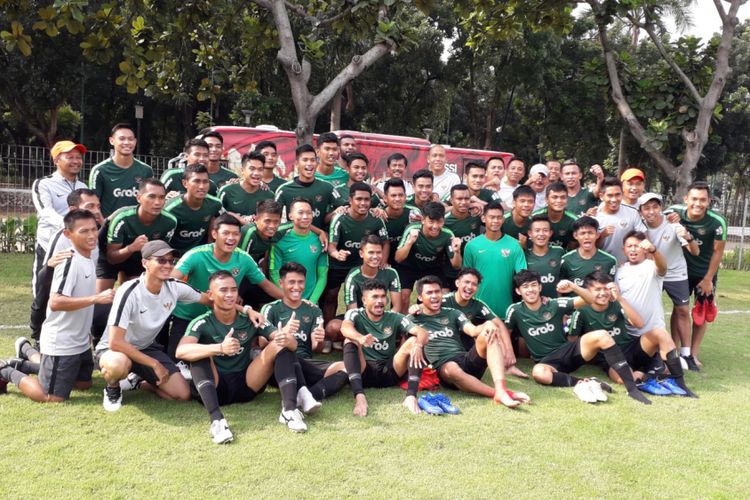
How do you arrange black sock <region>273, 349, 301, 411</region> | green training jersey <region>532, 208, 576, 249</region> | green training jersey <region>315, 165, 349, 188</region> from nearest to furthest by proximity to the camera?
black sock <region>273, 349, 301, 411</region>, green training jersey <region>532, 208, 576, 249</region>, green training jersey <region>315, 165, 349, 188</region>

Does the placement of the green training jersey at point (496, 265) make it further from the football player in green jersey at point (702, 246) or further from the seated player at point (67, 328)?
the seated player at point (67, 328)

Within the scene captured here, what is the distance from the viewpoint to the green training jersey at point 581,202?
295 inches

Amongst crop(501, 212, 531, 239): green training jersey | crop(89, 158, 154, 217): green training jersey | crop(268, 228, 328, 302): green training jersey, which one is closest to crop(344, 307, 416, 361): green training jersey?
crop(268, 228, 328, 302): green training jersey

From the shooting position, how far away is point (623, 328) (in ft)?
Result: 20.2

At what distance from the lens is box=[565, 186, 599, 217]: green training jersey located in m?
7.49

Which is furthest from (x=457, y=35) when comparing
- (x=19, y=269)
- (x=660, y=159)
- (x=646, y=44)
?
(x=19, y=269)

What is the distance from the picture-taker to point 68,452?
12.9 ft

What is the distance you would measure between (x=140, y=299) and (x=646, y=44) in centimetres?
2568

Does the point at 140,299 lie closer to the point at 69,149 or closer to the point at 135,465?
the point at 135,465

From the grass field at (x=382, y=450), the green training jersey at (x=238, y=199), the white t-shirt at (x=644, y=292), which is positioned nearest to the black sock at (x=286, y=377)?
the grass field at (x=382, y=450)

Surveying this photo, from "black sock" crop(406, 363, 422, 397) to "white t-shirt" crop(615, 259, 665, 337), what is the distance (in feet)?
7.77

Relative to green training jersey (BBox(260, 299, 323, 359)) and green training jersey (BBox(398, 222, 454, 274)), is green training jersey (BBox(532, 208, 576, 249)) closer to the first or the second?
green training jersey (BBox(398, 222, 454, 274))

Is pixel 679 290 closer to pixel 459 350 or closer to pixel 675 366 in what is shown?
pixel 675 366

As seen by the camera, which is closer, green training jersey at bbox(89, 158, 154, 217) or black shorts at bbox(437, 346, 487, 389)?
black shorts at bbox(437, 346, 487, 389)
